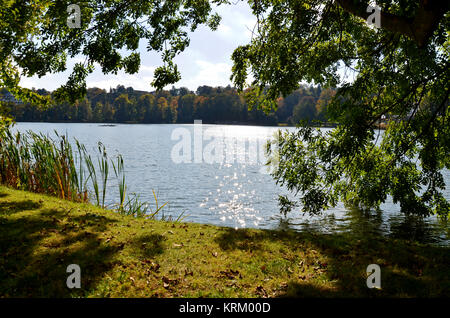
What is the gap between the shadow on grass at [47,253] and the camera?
516 centimetres

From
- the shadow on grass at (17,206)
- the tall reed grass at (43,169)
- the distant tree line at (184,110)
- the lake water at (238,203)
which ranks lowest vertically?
the lake water at (238,203)

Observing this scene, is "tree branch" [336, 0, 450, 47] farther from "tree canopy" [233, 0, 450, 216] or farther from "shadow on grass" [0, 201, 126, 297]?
"shadow on grass" [0, 201, 126, 297]

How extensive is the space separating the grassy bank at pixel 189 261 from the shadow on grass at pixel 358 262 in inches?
0.7

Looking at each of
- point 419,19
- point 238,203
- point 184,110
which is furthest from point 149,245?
point 184,110

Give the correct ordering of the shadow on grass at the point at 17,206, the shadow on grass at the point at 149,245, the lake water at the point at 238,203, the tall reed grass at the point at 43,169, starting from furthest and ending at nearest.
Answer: the lake water at the point at 238,203 < the tall reed grass at the point at 43,169 < the shadow on grass at the point at 17,206 < the shadow on grass at the point at 149,245

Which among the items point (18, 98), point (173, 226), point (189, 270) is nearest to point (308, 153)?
point (173, 226)

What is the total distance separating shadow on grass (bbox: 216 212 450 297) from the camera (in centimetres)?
555

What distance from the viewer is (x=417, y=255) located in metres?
7.30

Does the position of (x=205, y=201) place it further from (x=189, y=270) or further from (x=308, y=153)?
(x=189, y=270)

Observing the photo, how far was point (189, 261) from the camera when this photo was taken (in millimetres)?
6629

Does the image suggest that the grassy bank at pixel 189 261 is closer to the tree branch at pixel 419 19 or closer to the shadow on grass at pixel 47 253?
the shadow on grass at pixel 47 253

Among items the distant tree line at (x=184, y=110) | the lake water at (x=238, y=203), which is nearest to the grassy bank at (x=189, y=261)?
the lake water at (x=238, y=203)

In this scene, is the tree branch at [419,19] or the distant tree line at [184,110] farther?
the distant tree line at [184,110]

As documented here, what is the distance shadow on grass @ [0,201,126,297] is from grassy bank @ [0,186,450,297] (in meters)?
0.02
